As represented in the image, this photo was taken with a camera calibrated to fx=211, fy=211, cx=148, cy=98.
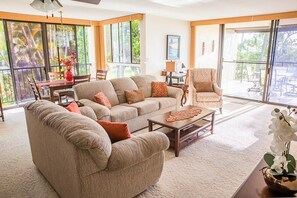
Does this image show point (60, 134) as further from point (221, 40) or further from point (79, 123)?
point (221, 40)

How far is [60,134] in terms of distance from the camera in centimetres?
175

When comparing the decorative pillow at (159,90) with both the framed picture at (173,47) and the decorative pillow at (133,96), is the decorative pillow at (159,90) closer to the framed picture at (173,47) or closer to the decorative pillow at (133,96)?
the decorative pillow at (133,96)

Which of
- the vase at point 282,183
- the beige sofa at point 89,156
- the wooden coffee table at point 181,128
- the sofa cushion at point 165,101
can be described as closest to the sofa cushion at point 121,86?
the sofa cushion at point 165,101

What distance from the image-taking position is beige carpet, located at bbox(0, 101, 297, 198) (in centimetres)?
230

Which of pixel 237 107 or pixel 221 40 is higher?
pixel 221 40

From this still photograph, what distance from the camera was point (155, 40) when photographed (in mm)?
5984

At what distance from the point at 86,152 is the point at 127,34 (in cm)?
613

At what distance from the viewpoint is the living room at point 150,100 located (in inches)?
71.0

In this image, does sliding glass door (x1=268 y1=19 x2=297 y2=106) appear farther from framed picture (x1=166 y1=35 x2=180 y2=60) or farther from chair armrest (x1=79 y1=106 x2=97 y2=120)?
chair armrest (x1=79 y1=106 x2=97 y2=120)

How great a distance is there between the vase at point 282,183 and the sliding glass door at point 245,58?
17.9ft

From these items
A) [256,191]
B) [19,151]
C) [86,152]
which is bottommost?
[19,151]

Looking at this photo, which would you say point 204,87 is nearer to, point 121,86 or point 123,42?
point 121,86

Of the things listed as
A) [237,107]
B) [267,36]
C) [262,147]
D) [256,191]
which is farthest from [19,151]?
[267,36]

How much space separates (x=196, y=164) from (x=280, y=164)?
142 centimetres
